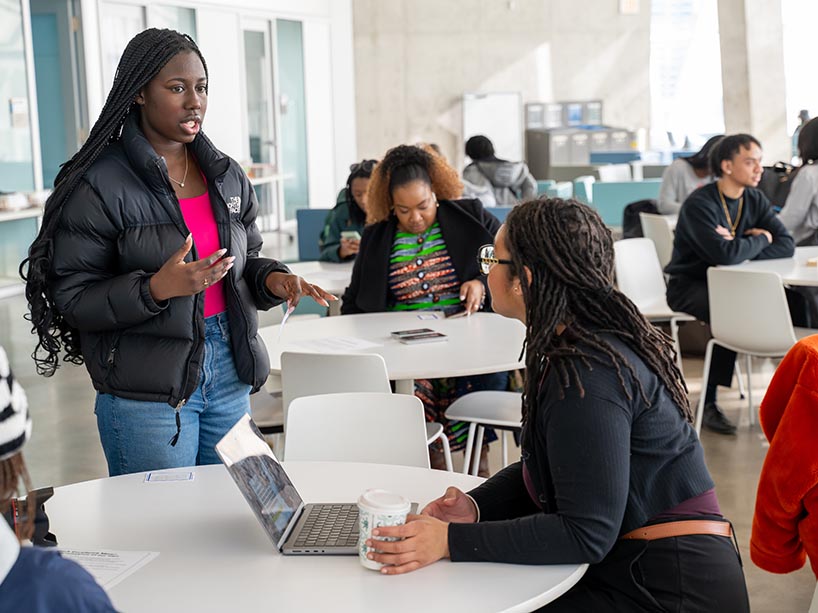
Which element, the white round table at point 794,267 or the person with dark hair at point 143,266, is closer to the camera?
the person with dark hair at point 143,266

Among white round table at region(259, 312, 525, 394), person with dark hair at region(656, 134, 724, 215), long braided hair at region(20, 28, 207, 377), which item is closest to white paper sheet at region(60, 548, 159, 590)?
long braided hair at region(20, 28, 207, 377)

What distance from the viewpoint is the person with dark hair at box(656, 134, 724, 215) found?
24.9 ft

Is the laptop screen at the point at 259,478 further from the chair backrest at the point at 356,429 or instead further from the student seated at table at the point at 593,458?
the chair backrest at the point at 356,429

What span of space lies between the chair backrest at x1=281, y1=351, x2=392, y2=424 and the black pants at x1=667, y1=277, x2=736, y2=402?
2453mm

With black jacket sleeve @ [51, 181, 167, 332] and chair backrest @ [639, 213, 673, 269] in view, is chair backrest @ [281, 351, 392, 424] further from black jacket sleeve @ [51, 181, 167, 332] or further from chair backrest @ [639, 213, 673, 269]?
chair backrest @ [639, 213, 673, 269]

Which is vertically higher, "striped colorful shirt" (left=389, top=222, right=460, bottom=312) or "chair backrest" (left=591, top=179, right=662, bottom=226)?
"chair backrest" (left=591, top=179, right=662, bottom=226)

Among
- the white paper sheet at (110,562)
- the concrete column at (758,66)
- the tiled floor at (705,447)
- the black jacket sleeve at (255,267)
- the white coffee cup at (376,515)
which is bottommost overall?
the tiled floor at (705,447)

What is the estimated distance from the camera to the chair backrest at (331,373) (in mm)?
3127

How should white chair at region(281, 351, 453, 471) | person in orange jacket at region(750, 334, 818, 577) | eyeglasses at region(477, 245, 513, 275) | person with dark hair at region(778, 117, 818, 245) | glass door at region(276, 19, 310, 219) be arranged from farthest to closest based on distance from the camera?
glass door at region(276, 19, 310, 219), person with dark hair at region(778, 117, 818, 245), white chair at region(281, 351, 453, 471), person in orange jacket at region(750, 334, 818, 577), eyeglasses at region(477, 245, 513, 275)

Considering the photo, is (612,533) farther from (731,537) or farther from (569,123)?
(569,123)

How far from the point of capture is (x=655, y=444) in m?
1.87

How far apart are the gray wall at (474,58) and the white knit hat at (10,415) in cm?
1684

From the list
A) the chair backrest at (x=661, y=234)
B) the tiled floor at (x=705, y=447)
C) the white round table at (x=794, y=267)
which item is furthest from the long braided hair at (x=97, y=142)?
the chair backrest at (x=661, y=234)

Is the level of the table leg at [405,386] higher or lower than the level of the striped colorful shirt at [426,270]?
lower
